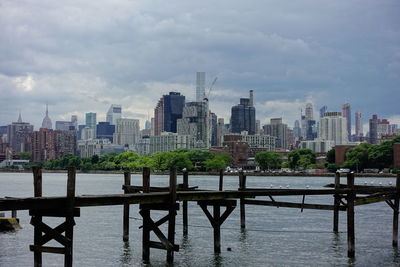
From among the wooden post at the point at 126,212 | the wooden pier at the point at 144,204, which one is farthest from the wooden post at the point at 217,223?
the wooden post at the point at 126,212

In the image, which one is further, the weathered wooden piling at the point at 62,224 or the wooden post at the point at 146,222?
the wooden post at the point at 146,222

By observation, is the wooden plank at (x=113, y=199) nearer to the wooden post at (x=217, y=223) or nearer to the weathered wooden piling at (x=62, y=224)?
the weathered wooden piling at (x=62, y=224)

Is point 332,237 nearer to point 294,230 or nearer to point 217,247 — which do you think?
point 294,230

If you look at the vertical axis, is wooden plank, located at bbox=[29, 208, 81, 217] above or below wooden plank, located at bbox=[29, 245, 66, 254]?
above

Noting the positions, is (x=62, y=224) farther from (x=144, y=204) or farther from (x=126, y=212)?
(x=126, y=212)

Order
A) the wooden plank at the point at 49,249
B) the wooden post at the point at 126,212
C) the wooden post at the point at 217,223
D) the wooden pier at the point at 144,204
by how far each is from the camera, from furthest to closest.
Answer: the wooden post at the point at 126,212 → the wooden post at the point at 217,223 → the wooden plank at the point at 49,249 → the wooden pier at the point at 144,204

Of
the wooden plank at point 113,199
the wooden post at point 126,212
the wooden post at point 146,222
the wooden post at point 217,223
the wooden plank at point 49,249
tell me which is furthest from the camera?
the wooden post at point 126,212

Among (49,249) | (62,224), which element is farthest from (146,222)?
(49,249)

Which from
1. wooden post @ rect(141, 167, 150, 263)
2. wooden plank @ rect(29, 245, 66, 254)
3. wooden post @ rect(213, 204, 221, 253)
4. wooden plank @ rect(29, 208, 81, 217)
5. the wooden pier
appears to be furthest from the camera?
wooden post @ rect(213, 204, 221, 253)

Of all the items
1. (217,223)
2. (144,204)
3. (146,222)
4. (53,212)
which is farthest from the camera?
(217,223)

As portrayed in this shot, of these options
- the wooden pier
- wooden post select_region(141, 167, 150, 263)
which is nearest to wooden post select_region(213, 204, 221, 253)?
the wooden pier

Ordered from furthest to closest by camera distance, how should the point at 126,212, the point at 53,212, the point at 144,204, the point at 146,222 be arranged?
1. the point at 126,212
2. the point at 146,222
3. the point at 144,204
4. the point at 53,212

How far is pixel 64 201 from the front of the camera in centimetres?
2495

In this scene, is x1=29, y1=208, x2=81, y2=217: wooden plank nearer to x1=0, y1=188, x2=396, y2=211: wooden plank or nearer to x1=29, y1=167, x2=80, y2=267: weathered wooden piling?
x1=29, y1=167, x2=80, y2=267: weathered wooden piling
